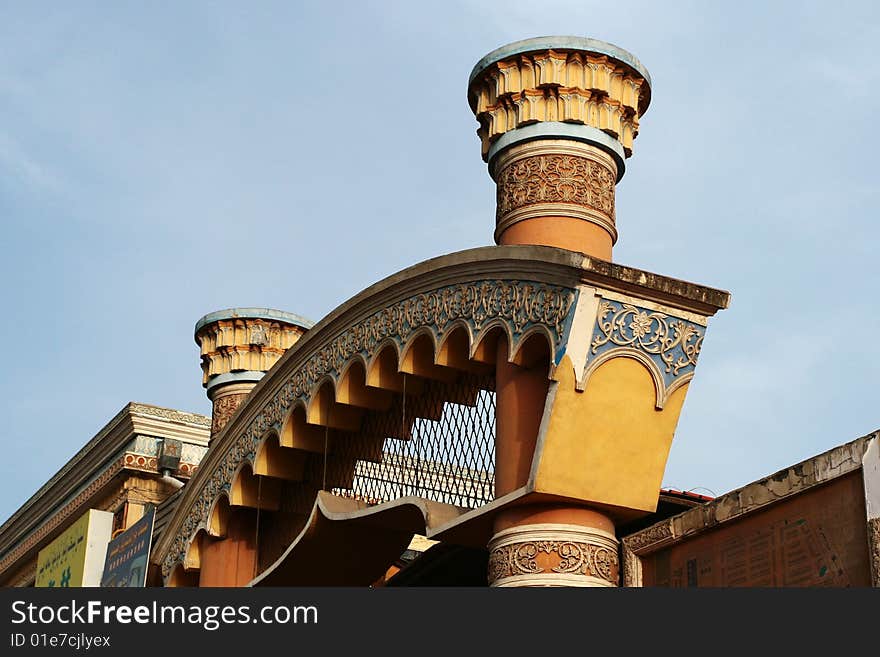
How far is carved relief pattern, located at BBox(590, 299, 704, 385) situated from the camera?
23.2 feet

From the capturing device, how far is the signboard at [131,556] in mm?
11184

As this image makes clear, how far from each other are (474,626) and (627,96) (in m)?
3.83

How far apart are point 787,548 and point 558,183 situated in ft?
8.51

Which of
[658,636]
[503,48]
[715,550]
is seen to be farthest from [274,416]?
[658,636]

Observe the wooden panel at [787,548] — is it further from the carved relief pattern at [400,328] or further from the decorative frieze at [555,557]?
the carved relief pattern at [400,328]

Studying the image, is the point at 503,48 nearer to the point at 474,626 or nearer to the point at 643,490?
the point at 643,490

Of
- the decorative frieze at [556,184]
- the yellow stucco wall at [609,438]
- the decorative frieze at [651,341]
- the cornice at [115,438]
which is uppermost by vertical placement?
the cornice at [115,438]

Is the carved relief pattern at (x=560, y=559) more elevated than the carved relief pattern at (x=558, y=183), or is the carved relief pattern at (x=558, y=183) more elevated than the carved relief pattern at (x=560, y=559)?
the carved relief pattern at (x=558, y=183)

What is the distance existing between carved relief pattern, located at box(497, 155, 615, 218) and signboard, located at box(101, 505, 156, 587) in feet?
14.5

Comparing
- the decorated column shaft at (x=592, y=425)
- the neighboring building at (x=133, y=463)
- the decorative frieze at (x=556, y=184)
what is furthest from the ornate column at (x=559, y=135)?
the neighboring building at (x=133, y=463)

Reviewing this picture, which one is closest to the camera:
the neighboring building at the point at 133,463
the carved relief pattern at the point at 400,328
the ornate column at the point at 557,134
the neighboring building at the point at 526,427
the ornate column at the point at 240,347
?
the neighboring building at the point at 526,427

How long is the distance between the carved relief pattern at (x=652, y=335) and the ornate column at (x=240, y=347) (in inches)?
225

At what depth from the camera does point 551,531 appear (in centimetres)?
703

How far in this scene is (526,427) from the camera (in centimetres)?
738
